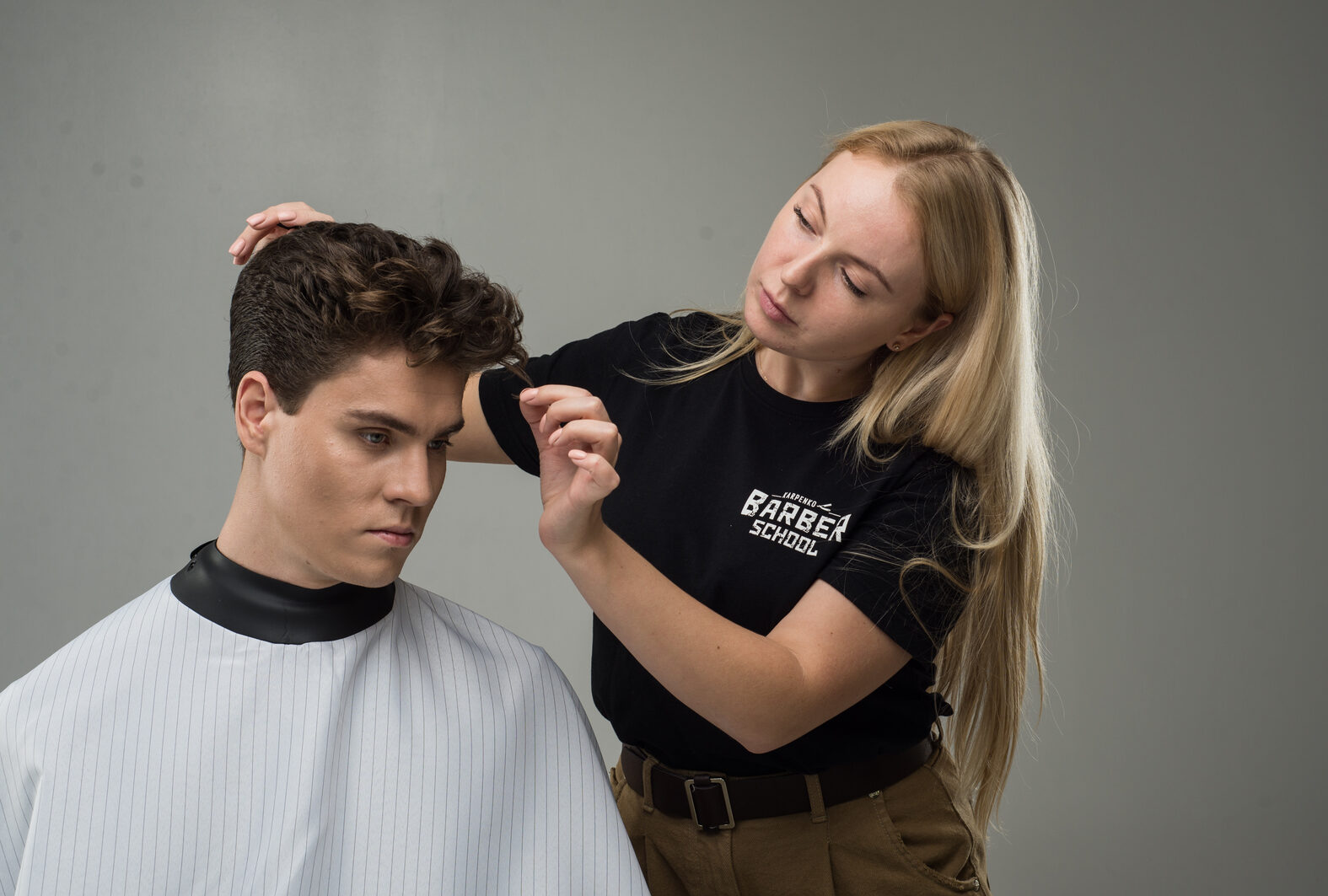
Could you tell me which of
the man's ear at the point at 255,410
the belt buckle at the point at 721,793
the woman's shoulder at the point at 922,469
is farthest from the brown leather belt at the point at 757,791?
the man's ear at the point at 255,410

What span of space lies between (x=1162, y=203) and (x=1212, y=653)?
1.40 meters

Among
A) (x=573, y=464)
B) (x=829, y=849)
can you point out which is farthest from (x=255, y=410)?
(x=829, y=849)

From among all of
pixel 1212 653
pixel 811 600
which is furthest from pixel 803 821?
pixel 1212 653

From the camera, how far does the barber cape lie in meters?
1.53

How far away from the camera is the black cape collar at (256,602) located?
166 cm

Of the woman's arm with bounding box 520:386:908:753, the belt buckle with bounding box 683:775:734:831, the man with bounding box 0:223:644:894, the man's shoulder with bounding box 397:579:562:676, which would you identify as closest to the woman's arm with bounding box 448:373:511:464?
the man's shoulder with bounding box 397:579:562:676

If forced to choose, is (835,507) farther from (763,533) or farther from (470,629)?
(470,629)

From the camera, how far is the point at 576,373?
2.20m

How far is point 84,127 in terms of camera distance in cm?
314

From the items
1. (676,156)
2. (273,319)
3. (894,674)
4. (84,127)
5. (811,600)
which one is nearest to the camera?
(273,319)

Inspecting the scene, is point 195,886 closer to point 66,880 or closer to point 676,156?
point 66,880

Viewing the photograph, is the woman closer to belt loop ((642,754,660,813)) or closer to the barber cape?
belt loop ((642,754,660,813))

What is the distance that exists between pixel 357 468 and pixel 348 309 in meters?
0.21

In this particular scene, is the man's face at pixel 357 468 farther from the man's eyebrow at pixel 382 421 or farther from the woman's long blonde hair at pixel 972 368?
the woman's long blonde hair at pixel 972 368
